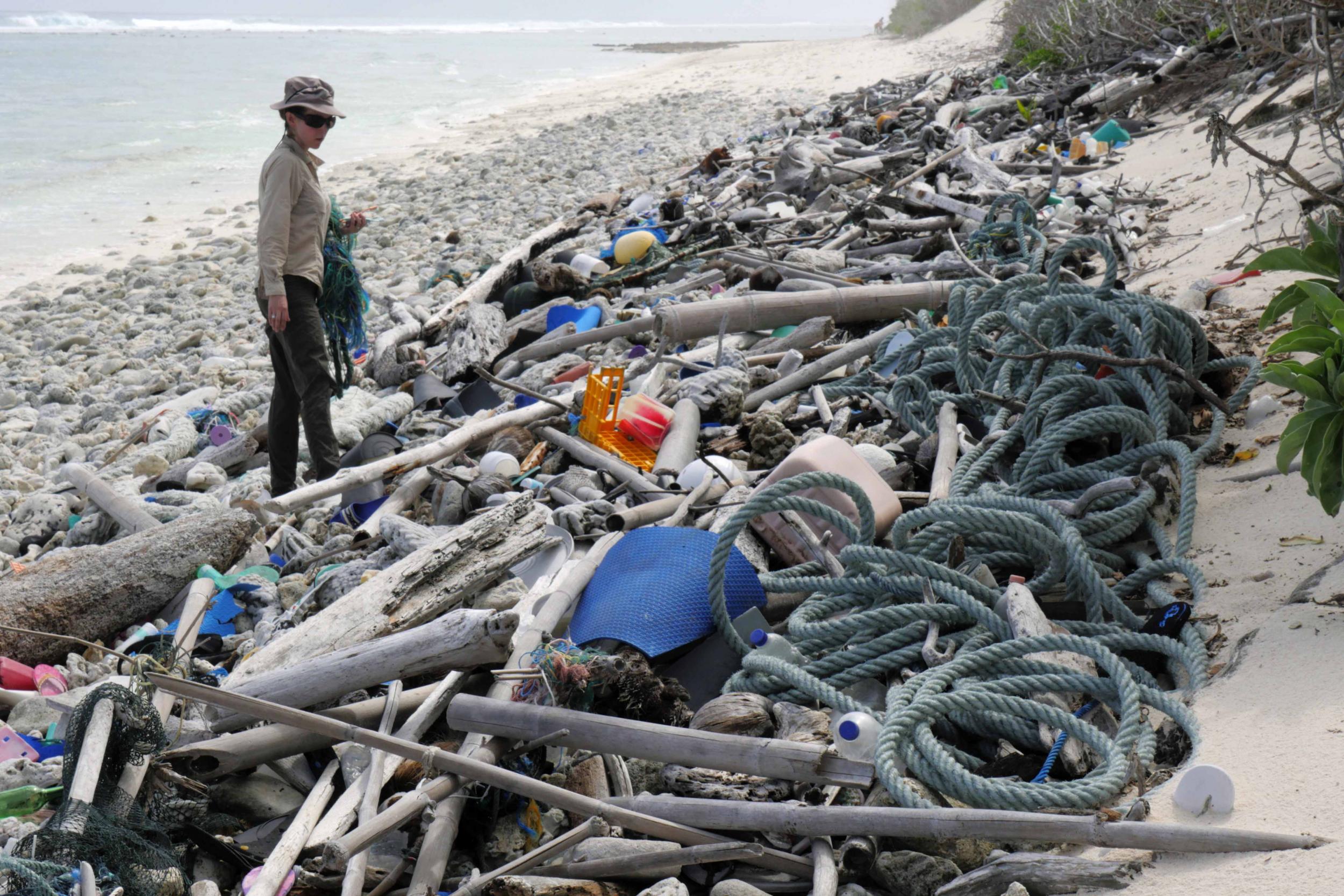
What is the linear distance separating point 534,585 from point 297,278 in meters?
2.54

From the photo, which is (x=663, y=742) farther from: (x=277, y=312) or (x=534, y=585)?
(x=277, y=312)

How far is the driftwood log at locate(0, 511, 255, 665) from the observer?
13.6ft

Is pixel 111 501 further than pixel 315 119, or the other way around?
pixel 111 501

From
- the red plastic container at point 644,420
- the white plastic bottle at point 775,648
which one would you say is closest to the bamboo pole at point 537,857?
the white plastic bottle at point 775,648

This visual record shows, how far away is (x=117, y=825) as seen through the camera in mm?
2432

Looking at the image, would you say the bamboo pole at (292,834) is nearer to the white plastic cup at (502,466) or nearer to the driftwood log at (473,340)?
the white plastic cup at (502,466)

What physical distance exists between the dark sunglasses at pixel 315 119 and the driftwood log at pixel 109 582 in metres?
1.93

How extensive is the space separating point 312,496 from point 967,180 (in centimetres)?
619

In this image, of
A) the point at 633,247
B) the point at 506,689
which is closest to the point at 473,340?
the point at 633,247

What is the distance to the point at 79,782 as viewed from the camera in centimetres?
247

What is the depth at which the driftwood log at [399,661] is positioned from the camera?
9.92ft

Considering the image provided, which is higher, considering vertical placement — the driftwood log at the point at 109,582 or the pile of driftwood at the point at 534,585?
the pile of driftwood at the point at 534,585

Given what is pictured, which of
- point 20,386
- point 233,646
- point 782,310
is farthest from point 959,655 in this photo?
point 20,386

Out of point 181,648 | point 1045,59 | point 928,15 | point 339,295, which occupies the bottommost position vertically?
point 181,648
